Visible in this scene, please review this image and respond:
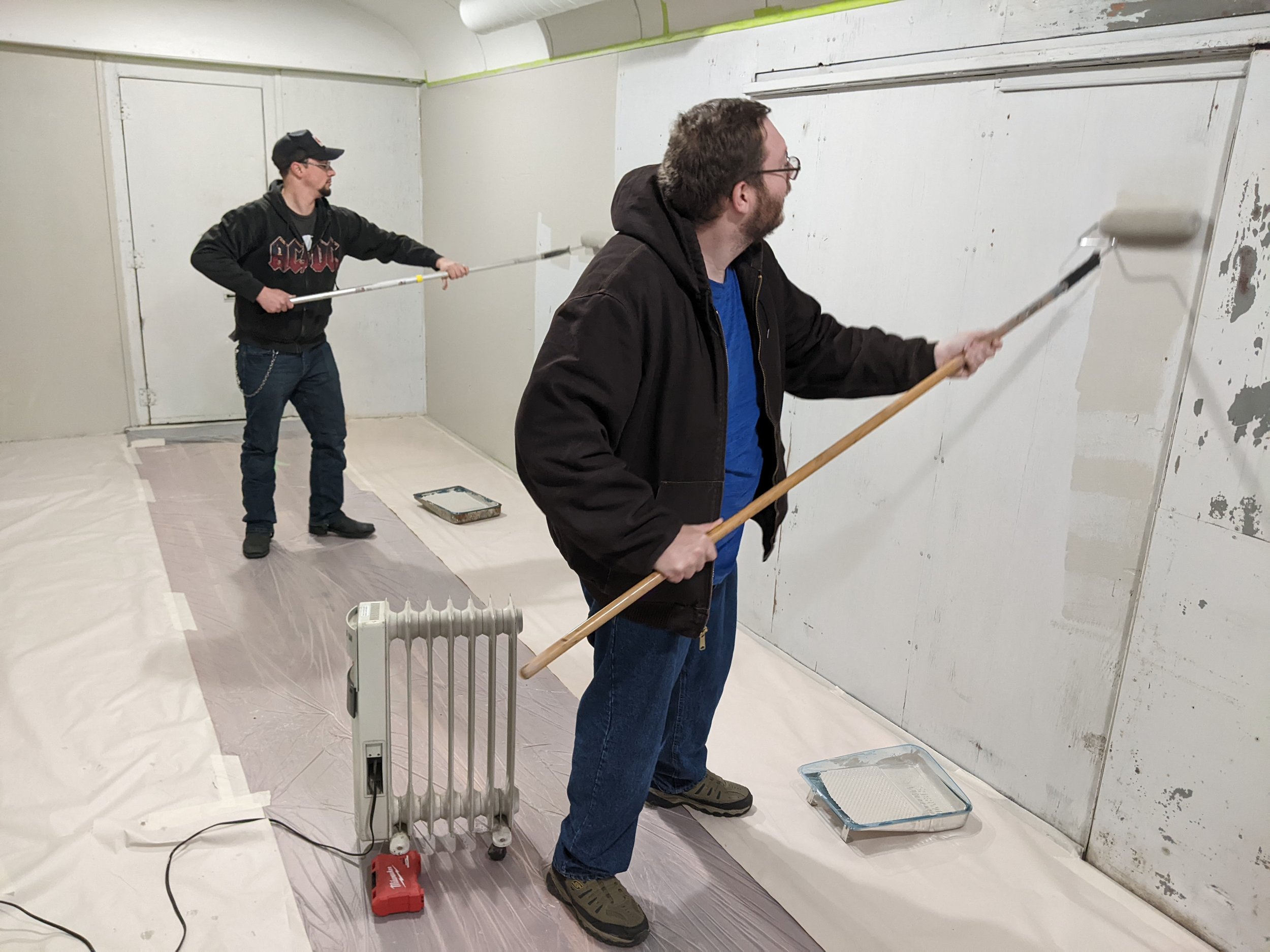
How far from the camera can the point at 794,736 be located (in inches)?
102

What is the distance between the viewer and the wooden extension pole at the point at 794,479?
1.52m

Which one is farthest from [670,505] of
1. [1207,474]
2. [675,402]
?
[1207,474]

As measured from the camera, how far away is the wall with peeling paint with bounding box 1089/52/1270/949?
1.69 metres

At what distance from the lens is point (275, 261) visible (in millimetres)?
3418

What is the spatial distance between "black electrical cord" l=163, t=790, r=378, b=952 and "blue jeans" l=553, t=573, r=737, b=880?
0.40 meters

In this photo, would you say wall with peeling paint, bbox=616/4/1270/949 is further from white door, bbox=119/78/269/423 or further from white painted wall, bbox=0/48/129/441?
white painted wall, bbox=0/48/129/441

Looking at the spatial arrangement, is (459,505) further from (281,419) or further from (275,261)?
(275,261)

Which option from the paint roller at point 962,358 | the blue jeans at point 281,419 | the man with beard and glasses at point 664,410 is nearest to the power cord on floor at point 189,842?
the man with beard and glasses at point 664,410

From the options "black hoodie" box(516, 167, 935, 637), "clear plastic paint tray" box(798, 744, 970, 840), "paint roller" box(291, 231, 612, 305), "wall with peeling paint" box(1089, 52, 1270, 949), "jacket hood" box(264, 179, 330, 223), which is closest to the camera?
"black hoodie" box(516, 167, 935, 637)

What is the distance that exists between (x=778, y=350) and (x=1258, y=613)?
99 centimetres

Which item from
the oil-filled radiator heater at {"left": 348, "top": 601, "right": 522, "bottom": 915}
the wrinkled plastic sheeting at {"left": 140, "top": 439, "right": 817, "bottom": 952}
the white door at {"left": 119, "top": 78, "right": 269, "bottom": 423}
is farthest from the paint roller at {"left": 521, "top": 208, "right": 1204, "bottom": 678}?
the white door at {"left": 119, "top": 78, "right": 269, "bottom": 423}

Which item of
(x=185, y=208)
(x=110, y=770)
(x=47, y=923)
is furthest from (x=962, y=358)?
(x=185, y=208)

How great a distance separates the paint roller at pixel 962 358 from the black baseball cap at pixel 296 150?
2352 mm

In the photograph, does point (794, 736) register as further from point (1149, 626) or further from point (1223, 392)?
point (1223, 392)
